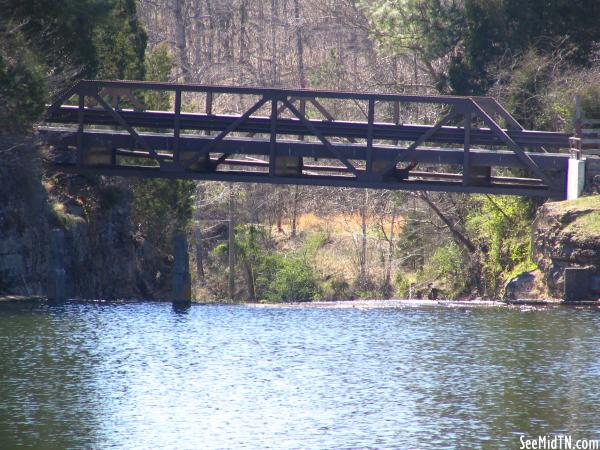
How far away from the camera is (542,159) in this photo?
33812 mm

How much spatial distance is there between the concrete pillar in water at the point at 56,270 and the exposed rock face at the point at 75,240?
1.06m

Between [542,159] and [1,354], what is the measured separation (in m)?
16.8

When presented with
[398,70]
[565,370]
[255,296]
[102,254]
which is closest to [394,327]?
[565,370]

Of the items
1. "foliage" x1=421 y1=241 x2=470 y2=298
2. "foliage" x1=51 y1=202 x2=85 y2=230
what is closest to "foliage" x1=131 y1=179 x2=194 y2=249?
"foliage" x1=51 y1=202 x2=85 y2=230

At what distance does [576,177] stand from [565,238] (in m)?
2.41

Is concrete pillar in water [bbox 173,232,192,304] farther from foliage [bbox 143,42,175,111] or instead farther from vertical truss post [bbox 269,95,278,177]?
foliage [bbox 143,42,175,111]

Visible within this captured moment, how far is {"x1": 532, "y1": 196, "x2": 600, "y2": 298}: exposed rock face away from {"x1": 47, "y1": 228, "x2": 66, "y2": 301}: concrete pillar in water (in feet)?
41.6

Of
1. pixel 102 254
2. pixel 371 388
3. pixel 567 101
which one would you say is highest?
pixel 567 101

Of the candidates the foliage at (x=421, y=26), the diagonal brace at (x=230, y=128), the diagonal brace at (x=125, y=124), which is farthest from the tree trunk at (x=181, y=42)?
the diagonal brace at (x=230, y=128)

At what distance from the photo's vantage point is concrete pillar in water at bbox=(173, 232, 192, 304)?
3269cm

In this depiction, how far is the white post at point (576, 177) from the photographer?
1292 inches

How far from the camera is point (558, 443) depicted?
56.6 ft

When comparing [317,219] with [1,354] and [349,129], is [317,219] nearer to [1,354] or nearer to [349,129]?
[349,129]

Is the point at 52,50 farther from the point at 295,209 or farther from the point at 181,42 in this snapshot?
the point at 181,42
